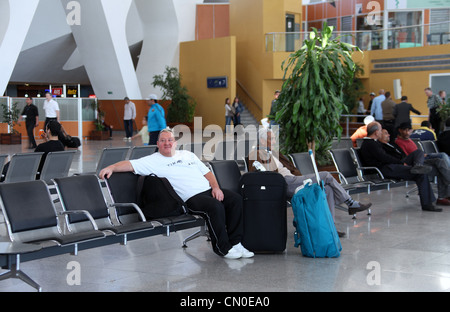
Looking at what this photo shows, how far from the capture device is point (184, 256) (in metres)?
5.87

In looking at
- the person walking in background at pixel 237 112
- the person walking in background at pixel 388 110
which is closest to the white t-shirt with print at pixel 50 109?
the person walking in background at pixel 237 112

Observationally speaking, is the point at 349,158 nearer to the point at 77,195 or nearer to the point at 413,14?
the point at 77,195

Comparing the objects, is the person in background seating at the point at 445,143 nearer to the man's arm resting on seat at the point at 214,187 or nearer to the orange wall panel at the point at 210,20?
the man's arm resting on seat at the point at 214,187

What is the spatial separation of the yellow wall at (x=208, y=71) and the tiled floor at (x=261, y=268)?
66.1ft

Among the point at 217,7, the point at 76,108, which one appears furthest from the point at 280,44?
the point at 76,108

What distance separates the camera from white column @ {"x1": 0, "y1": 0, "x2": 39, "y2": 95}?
65.4 feet

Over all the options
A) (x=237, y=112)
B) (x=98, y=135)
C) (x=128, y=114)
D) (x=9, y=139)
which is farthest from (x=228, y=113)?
(x=9, y=139)

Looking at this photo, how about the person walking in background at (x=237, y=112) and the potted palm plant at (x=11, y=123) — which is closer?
the potted palm plant at (x=11, y=123)

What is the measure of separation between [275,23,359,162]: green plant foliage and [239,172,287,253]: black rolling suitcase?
164 inches

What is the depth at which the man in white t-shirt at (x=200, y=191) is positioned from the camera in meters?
5.63

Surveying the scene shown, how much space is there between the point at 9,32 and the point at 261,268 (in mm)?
17167

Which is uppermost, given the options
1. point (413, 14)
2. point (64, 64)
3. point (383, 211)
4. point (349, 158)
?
point (413, 14)
